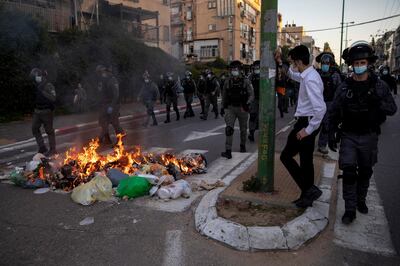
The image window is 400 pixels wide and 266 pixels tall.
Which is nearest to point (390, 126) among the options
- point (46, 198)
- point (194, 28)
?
point (46, 198)

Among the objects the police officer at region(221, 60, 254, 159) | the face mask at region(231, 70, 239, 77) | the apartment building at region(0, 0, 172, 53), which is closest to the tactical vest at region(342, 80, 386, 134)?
the police officer at region(221, 60, 254, 159)

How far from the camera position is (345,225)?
4.01 m

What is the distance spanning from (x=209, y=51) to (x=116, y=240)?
45.1 m

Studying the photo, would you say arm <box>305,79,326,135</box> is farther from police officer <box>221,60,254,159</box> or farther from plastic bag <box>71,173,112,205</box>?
police officer <box>221,60,254,159</box>

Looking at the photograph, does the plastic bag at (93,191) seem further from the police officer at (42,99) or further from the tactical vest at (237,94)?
the tactical vest at (237,94)

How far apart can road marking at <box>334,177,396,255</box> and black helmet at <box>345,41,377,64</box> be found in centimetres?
177

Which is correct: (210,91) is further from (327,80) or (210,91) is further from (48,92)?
(48,92)

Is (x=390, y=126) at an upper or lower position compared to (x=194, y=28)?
lower

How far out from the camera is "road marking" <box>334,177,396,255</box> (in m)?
3.55

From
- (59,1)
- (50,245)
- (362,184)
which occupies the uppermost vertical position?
(59,1)

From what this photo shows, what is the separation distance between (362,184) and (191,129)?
301 inches

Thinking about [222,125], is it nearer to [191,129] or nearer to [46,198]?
[191,129]

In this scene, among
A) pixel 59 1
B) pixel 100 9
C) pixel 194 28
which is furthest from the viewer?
pixel 194 28

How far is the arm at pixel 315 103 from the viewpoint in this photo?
4.00 meters
